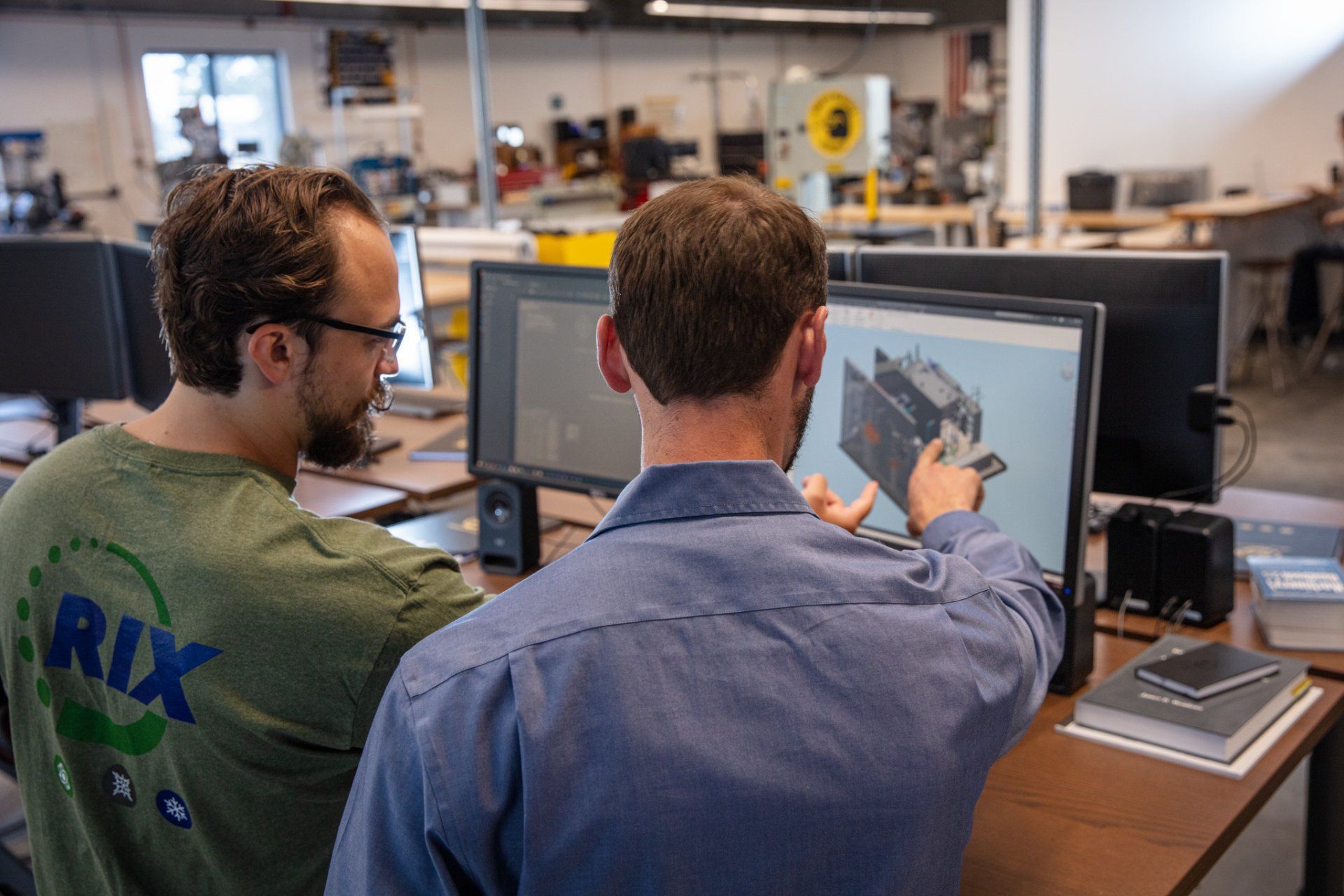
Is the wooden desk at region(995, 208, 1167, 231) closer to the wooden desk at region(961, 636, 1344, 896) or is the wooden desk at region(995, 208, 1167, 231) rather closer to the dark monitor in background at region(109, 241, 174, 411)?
the dark monitor in background at region(109, 241, 174, 411)

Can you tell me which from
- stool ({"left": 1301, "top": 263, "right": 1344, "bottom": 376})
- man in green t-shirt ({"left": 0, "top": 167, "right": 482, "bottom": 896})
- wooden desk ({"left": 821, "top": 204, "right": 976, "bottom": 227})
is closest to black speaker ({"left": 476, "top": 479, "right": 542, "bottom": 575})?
man in green t-shirt ({"left": 0, "top": 167, "right": 482, "bottom": 896})

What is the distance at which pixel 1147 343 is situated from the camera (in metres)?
1.62

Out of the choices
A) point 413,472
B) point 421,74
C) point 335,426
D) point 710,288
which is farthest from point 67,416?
point 421,74

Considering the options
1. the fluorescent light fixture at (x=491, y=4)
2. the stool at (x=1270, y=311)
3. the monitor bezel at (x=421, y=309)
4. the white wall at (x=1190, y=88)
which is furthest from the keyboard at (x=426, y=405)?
the fluorescent light fixture at (x=491, y=4)

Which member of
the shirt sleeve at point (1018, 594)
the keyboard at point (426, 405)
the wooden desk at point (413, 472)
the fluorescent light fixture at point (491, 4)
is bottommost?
the wooden desk at point (413, 472)

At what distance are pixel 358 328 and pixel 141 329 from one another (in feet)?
5.55

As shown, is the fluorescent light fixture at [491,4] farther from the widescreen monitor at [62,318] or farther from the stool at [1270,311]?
the widescreen monitor at [62,318]

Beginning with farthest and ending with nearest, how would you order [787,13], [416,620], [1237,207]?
[787,13] → [1237,207] → [416,620]

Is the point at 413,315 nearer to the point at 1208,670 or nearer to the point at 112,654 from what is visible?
the point at 112,654

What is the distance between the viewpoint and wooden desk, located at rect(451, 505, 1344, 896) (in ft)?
3.64

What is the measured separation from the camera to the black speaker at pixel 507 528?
74.6 inches

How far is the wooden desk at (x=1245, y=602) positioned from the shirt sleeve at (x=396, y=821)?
1201 mm

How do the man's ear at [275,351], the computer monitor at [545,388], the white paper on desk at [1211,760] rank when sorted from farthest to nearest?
the computer monitor at [545,388]
the white paper on desk at [1211,760]
the man's ear at [275,351]

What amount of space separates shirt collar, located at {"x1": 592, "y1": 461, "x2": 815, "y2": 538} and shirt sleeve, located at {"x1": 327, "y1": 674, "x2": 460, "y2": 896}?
18 cm
